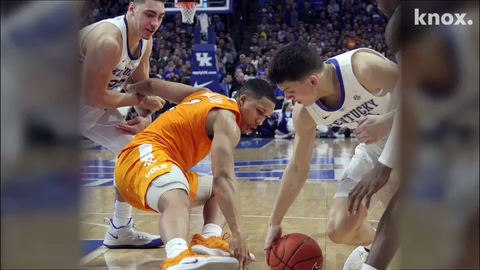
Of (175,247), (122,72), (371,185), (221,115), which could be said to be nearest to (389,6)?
(371,185)

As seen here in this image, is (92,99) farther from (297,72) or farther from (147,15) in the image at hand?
(297,72)

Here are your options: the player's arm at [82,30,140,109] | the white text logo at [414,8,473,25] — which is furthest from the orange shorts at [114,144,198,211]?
the white text logo at [414,8,473,25]

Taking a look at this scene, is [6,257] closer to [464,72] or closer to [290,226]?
[464,72]

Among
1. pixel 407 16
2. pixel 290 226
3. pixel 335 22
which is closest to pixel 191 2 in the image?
pixel 335 22

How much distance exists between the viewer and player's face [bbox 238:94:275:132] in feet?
11.0

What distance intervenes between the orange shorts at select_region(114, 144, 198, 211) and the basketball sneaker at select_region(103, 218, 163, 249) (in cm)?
61

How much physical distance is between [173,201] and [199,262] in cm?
48

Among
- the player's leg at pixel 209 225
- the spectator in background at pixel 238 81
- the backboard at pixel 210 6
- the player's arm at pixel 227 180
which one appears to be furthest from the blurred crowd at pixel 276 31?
the player's arm at pixel 227 180

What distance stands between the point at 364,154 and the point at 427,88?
260 cm

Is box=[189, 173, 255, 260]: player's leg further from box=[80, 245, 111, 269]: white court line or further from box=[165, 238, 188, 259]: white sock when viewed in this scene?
box=[80, 245, 111, 269]: white court line

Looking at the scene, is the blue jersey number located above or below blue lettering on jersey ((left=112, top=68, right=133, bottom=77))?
below

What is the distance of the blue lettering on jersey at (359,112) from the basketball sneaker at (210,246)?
3.33 ft

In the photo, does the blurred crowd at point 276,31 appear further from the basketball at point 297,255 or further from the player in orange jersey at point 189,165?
the basketball at point 297,255

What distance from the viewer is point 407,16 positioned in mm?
1019
